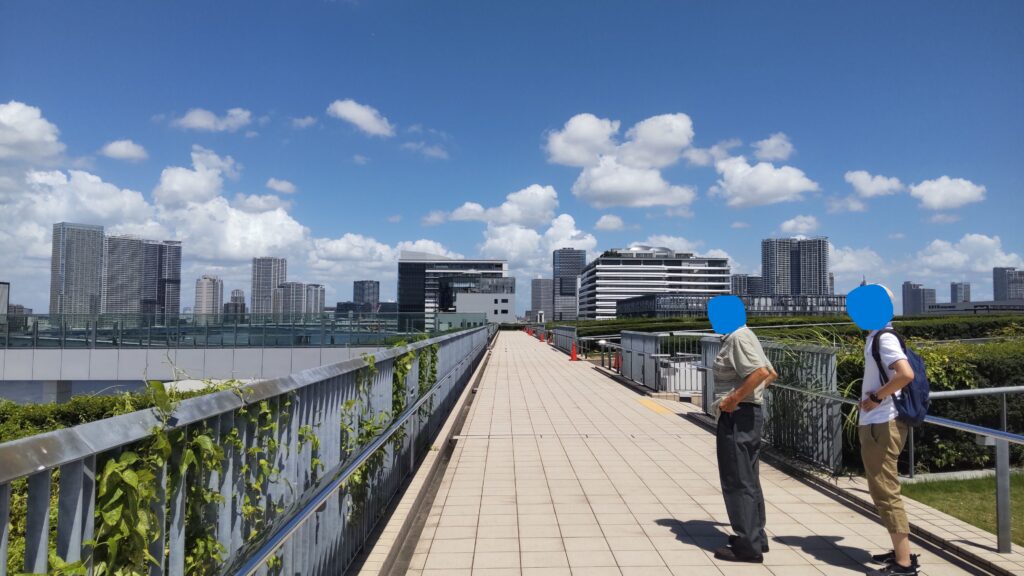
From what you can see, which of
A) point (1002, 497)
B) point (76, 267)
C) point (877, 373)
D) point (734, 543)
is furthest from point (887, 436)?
point (76, 267)

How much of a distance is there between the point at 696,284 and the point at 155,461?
171 m

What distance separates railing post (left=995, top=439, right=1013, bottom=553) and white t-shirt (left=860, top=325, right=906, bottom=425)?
1075 mm

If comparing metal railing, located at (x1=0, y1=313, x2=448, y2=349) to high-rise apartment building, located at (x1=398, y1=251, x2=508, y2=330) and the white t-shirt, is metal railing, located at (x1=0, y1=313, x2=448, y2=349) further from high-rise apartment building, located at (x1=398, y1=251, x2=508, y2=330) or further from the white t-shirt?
high-rise apartment building, located at (x1=398, y1=251, x2=508, y2=330)

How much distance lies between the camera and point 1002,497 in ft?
A: 15.1

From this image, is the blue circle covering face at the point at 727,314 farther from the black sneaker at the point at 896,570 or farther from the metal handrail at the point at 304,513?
the metal handrail at the point at 304,513

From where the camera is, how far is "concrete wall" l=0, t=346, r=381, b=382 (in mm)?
34875

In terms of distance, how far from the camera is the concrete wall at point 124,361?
34.9 meters

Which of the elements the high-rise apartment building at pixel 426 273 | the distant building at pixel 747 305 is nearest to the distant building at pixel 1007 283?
the distant building at pixel 747 305

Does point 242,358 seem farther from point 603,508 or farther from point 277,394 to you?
point 277,394

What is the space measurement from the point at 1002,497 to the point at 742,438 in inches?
72.6

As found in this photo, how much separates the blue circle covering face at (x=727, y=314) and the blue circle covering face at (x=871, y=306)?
746 mm

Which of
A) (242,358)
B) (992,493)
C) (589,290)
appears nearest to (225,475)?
(992,493)

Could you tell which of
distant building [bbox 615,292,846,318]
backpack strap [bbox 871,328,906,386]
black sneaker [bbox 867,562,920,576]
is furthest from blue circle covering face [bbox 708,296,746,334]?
distant building [bbox 615,292,846,318]

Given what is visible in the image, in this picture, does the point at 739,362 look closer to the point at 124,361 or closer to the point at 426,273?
the point at 124,361
